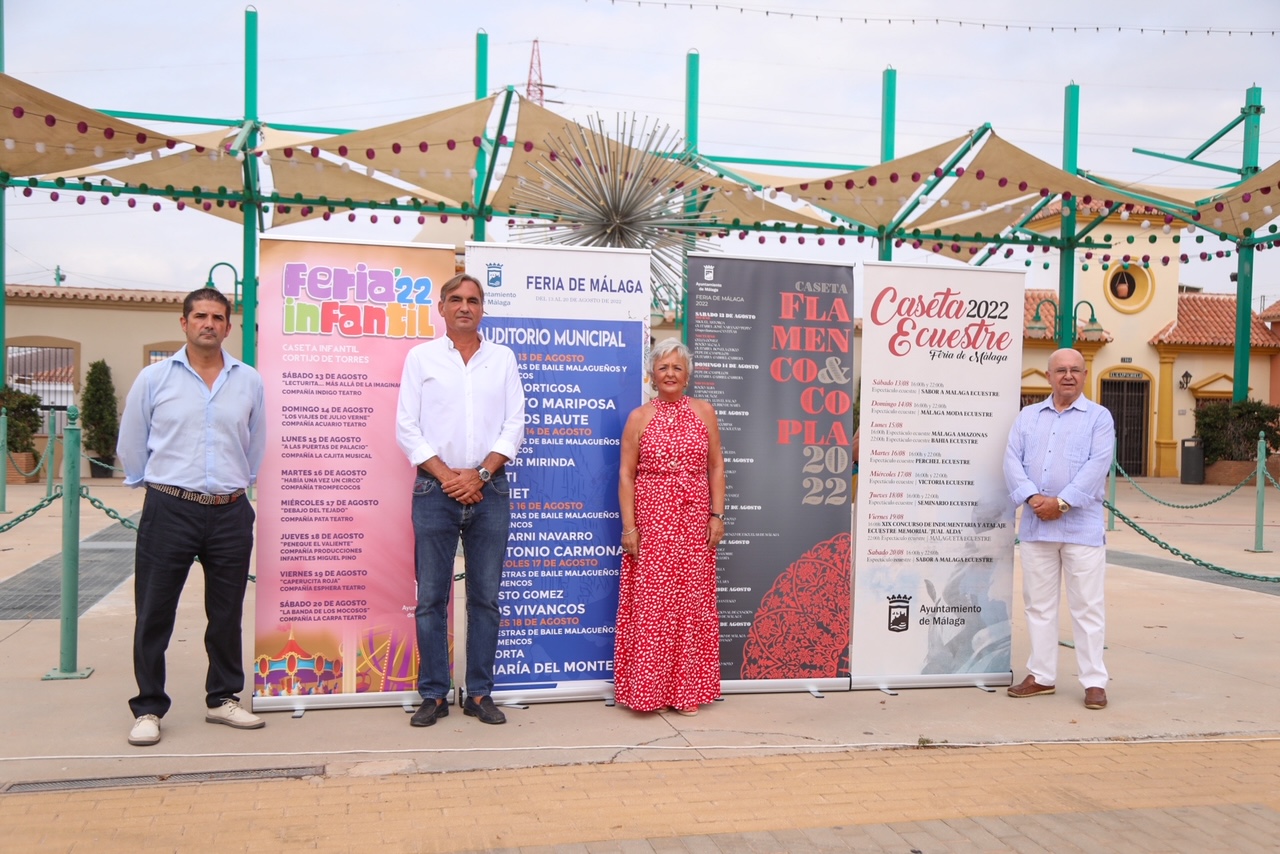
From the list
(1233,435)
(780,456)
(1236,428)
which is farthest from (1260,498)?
(1233,435)

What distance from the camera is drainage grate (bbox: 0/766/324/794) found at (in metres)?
3.97

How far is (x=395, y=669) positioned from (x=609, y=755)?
1314 mm

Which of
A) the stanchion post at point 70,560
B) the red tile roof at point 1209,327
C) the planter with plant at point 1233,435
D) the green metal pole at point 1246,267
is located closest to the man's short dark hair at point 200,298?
the stanchion post at point 70,560

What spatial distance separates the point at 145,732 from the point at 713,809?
243 cm

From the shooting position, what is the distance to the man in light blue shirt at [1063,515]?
17.7 feet

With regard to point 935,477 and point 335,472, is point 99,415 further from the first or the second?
point 935,477

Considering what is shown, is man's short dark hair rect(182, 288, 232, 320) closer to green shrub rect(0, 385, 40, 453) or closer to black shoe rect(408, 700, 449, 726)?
black shoe rect(408, 700, 449, 726)

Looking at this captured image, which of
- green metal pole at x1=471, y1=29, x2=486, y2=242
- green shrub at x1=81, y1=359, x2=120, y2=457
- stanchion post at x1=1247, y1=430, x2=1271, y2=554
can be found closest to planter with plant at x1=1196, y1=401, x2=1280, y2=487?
stanchion post at x1=1247, y1=430, x2=1271, y2=554

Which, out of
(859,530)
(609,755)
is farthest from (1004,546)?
(609,755)

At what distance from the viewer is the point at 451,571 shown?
4.96m

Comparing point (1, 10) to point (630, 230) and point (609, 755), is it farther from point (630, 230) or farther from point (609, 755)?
point (609, 755)

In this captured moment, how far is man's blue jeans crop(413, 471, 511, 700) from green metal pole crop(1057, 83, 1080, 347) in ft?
31.7

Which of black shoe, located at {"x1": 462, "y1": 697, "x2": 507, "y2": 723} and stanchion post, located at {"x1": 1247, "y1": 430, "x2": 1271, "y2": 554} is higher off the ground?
stanchion post, located at {"x1": 1247, "y1": 430, "x2": 1271, "y2": 554}

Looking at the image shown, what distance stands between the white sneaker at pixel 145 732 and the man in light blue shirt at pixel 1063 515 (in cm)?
417
